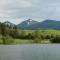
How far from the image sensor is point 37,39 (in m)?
108

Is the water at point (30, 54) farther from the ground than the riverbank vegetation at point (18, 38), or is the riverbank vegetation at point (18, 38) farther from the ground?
the riverbank vegetation at point (18, 38)

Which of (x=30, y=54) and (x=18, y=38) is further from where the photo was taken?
(x=18, y=38)

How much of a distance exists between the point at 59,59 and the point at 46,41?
63748 mm

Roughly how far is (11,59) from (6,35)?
64764mm

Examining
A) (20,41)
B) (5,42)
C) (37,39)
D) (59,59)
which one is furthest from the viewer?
(37,39)

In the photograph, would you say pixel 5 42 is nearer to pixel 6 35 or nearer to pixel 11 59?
pixel 6 35

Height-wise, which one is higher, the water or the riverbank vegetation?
the riverbank vegetation

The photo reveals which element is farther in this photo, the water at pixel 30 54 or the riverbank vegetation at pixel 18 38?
the riverbank vegetation at pixel 18 38

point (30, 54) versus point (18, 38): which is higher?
point (18, 38)

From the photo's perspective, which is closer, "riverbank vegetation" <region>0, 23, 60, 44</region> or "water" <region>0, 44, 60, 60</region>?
"water" <region>0, 44, 60, 60</region>

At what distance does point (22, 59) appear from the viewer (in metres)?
37.6

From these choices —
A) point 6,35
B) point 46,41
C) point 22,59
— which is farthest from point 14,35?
point 22,59

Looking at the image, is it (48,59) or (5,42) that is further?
(5,42)

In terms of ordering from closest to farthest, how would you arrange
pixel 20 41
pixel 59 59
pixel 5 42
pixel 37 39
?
pixel 59 59
pixel 5 42
pixel 20 41
pixel 37 39
